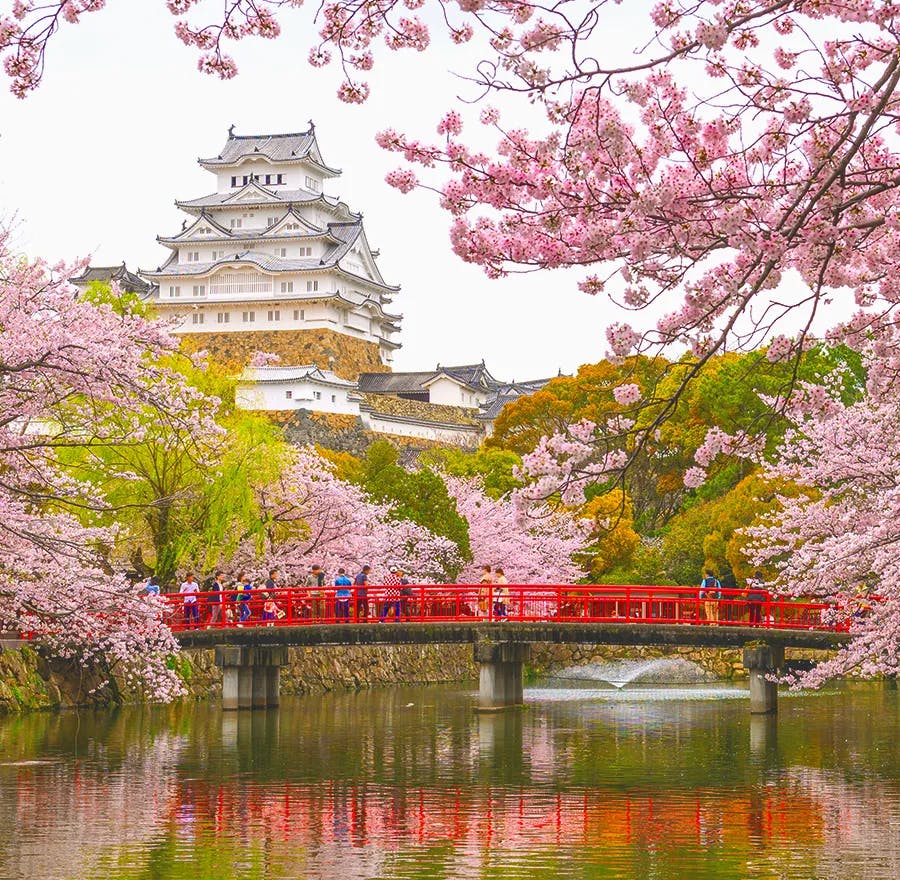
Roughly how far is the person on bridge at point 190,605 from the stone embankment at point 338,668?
6.06 ft

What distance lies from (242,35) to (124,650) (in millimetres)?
15276

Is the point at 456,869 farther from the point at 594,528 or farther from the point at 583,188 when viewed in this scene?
the point at 594,528

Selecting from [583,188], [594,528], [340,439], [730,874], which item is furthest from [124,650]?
[340,439]

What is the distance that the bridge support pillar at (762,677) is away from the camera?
2745 centimetres

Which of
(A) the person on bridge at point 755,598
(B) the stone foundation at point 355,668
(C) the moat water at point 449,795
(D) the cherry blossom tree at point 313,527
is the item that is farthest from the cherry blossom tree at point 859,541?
(B) the stone foundation at point 355,668

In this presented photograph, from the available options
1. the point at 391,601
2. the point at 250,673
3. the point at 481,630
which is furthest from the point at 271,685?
the point at 481,630

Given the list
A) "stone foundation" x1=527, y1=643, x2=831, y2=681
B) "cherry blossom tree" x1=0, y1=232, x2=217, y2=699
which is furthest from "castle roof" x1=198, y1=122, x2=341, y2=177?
"cherry blossom tree" x1=0, y1=232, x2=217, y2=699

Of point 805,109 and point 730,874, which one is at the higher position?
point 805,109

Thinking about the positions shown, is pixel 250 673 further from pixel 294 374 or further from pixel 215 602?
pixel 294 374

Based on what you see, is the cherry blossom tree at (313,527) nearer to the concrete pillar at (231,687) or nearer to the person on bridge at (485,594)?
the concrete pillar at (231,687)

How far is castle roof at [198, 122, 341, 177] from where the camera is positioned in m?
72.9

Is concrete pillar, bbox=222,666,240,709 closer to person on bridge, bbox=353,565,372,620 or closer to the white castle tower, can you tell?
person on bridge, bbox=353,565,372,620

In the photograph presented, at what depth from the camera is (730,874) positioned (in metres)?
11.4

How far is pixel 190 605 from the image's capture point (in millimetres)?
27625
